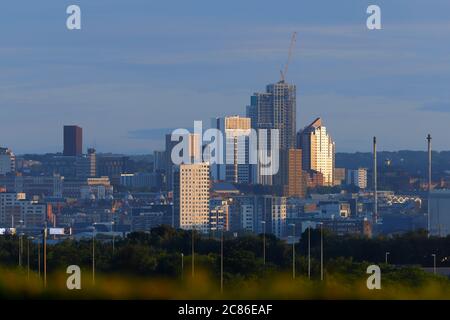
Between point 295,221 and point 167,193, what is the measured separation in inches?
735

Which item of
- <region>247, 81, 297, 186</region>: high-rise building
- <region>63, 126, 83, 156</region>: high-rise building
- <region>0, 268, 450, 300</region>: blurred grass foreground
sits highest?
<region>247, 81, 297, 186</region>: high-rise building

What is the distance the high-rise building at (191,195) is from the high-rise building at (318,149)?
1086cm

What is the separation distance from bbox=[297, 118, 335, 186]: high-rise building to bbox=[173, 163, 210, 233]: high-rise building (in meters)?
10.9

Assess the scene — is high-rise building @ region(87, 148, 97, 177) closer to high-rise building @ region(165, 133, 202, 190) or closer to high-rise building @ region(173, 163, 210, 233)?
high-rise building @ region(165, 133, 202, 190)

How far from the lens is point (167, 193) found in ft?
472

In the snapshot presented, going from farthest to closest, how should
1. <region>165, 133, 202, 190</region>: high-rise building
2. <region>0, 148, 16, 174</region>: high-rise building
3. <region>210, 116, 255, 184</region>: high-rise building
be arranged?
<region>0, 148, 16, 174</region>: high-rise building
<region>165, 133, 202, 190</region>: high-rise building
<region>210, 116, 255, 184</region>: high-rise building

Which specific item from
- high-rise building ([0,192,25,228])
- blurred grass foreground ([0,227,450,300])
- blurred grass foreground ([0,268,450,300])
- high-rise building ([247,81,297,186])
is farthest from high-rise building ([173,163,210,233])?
blurred grass foreground ([0,268,450,300])

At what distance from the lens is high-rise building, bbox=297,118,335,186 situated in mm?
136375

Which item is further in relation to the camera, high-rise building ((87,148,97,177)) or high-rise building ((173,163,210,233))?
high-rise building ((87,148,97,177))

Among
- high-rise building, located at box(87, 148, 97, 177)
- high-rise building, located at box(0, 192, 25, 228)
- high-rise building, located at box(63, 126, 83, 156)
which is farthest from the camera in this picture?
high-rise building, located at box(87, 148, 97, 177)

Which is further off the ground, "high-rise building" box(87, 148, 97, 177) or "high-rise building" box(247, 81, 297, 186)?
"high-rise building" box(247, 81, 297, 186)

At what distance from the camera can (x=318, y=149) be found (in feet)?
466

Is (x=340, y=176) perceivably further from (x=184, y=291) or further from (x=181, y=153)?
(x=184, y=291)
